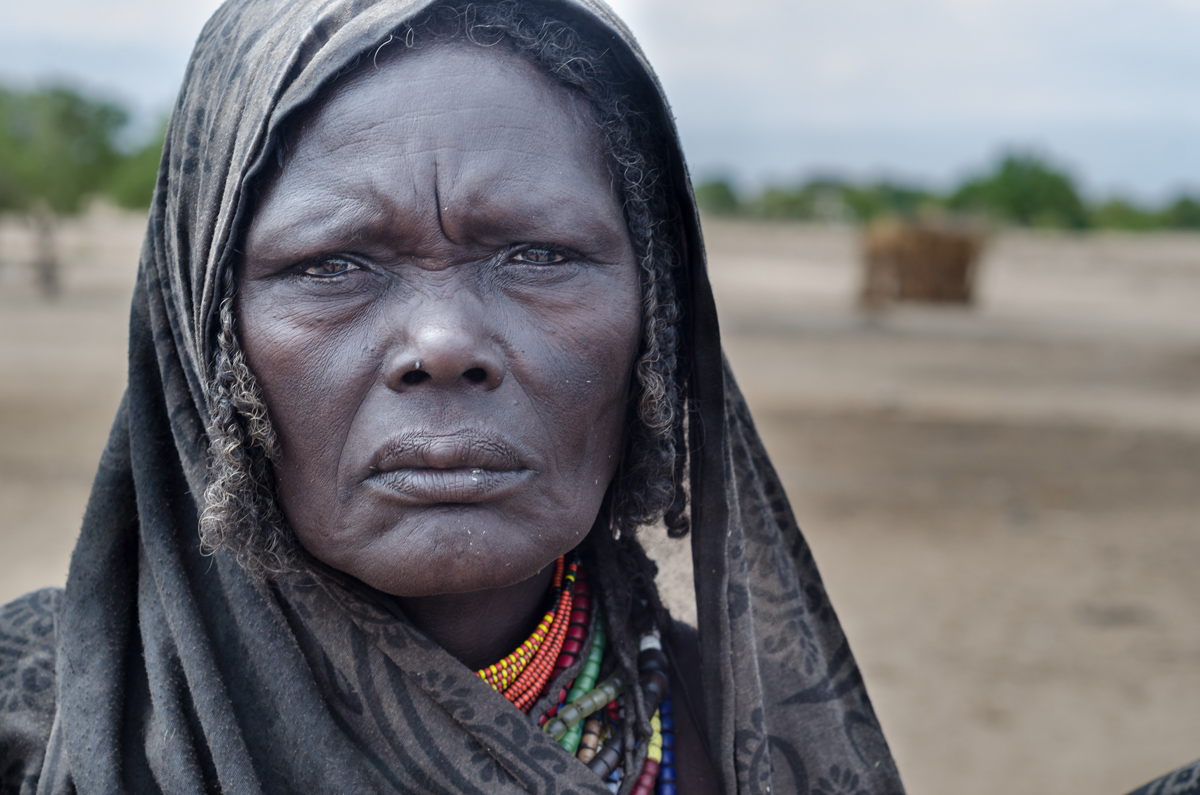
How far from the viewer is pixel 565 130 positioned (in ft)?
4.79

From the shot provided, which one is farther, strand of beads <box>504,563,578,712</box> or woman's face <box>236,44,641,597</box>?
strand of beads <box>504,563,578,712</box>

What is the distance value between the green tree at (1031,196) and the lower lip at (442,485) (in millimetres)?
40221

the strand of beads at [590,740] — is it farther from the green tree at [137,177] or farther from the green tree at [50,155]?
the green tree at [137,177]

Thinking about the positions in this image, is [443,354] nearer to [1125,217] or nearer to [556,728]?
[556,728]

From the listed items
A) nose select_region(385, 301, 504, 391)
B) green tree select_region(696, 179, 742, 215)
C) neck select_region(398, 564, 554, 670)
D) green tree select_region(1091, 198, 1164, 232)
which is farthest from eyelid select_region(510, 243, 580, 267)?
green tree select_region(696, 179, 742, 215)

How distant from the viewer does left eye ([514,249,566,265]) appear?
145 centimetres

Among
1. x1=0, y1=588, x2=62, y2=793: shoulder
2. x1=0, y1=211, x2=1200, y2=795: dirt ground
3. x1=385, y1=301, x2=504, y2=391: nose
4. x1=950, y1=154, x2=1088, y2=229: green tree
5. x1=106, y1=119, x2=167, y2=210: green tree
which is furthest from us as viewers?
x1=950, y1=154, x2=1088, y2=229: green tree

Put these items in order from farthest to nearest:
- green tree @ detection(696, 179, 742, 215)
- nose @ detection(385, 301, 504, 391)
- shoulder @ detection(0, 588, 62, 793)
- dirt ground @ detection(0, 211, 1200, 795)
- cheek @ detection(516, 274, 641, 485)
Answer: green tree @ detection(696, 179, 742, 215) → dirt ground @ detection(0, 211, 1200, 795) → shoulder @ detection(0, 588, 62, 793) → cheek @ detection(516, 274, 641, 485) → nose @ detection(385, 301, 504, 391)

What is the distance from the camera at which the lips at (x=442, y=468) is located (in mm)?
1344

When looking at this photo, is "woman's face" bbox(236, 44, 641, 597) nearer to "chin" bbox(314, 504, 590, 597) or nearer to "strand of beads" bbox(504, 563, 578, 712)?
"chin" bbox(314, 504, 590, 597)

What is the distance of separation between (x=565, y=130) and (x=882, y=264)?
20076mm

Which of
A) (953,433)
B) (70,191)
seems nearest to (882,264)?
(953,433)

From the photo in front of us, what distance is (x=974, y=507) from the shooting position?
7559mm

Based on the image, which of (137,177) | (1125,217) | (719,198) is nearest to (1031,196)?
(1125,217)
